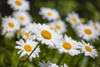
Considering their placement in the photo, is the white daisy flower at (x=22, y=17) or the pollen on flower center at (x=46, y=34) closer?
the pollen on flower center at (x=46, y=34)

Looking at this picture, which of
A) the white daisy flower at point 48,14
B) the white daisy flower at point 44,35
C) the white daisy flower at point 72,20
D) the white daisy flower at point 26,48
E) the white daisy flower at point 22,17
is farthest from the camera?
the white daisy flower at point 72,20

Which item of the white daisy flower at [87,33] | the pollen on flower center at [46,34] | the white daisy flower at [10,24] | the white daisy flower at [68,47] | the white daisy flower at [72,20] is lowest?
the white daisy flower at [72,20]

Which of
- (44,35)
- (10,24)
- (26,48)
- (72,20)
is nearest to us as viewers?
(44,35)

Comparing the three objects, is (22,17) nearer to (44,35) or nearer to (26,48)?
(26,48)

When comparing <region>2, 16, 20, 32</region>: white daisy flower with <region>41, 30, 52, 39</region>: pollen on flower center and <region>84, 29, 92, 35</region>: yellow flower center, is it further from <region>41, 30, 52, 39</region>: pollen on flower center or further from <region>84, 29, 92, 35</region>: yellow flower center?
<region>84, 29, 92, 35</region>: yellow flower center

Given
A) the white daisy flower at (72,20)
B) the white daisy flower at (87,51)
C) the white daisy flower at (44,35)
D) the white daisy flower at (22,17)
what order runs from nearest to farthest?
1. the white daisy flower at (44,35)
2. the white daisy flower at (87,51)
3. the white daisy flower at (22,17)
4. the white daisy flower at (72,20)

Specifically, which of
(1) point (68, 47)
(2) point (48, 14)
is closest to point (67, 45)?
(1) point (68, 47)

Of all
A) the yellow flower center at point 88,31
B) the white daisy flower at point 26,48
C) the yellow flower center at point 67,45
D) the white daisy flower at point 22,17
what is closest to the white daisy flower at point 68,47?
the yellow flower center at point 67,45

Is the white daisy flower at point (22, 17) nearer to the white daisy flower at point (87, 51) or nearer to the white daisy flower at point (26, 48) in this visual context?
the white daisy flower at point (26, 48)
